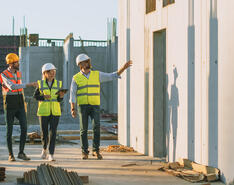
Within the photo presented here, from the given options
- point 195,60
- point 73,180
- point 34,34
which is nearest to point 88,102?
point 195,60

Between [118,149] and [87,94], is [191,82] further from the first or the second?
[118,149]

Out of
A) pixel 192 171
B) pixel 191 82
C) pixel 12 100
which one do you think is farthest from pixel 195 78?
pixel 12 100

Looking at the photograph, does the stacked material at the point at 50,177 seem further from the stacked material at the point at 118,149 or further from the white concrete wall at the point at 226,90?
the stacked material at the point at 118,149

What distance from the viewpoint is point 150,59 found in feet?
37.5

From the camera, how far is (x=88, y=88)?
11141 mm

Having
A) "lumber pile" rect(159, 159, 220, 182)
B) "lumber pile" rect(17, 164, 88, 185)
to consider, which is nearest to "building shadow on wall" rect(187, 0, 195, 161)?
"lumber pile" rect(159, 159, 220, 182)

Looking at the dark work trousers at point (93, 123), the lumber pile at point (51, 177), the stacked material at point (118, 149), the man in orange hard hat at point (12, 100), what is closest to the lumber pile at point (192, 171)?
the lumber pile at point (51, 177)

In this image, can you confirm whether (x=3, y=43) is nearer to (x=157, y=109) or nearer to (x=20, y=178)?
(x=157, y=109)

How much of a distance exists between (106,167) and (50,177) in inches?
89.1

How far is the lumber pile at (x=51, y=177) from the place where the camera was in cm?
756

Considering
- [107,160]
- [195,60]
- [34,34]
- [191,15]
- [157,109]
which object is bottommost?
[107,160]

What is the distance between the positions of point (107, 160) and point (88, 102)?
3.91 feet

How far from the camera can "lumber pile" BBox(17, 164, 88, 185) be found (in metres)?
7.56

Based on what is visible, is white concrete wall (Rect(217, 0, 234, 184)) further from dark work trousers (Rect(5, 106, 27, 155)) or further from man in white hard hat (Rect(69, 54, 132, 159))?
dark work trousers (Rect(5, 106, 27, 155))
